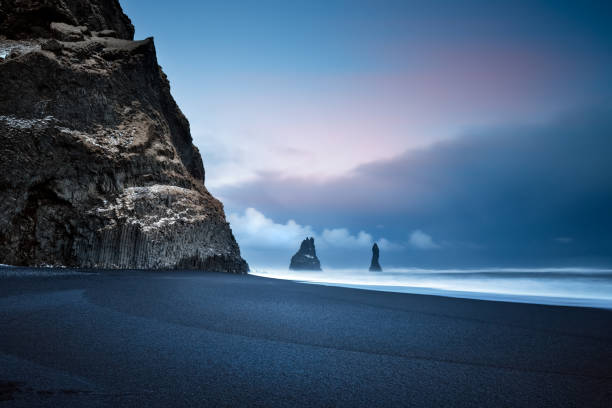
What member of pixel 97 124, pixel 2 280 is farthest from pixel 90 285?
pixel 97 124

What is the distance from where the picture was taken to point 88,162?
9539 millimetres

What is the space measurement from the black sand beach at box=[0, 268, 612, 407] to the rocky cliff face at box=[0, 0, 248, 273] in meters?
5.09

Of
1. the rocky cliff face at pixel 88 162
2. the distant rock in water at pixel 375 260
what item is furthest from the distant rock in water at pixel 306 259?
the rocky cliff face at pixel 88 162

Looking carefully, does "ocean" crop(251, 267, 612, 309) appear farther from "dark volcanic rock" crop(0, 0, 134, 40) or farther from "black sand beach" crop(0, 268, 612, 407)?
"dark volcanic rock" crop(0, 0, 134, 40)

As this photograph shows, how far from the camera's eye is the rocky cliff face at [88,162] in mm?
8703

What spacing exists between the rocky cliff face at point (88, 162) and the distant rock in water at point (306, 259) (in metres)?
64.5

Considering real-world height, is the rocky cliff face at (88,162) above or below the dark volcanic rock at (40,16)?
below

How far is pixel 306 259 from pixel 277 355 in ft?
248

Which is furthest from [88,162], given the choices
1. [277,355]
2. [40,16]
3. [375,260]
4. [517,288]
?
[375,260]

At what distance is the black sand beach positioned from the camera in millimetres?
1711

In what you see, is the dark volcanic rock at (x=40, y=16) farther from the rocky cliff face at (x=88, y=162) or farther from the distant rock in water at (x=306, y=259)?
the distant rock in water at (x=306, y=259)

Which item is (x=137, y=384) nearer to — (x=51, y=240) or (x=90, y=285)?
(x=90, y=285)

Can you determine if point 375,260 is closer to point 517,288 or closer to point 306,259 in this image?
point 306,259

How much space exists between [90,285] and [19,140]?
20.9 feet
